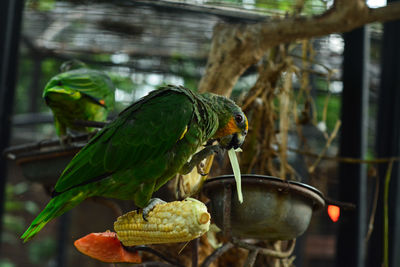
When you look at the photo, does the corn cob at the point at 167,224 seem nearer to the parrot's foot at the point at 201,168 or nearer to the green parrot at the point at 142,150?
the green parrot at the point at 142,150

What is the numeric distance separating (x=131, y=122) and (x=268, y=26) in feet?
3.19

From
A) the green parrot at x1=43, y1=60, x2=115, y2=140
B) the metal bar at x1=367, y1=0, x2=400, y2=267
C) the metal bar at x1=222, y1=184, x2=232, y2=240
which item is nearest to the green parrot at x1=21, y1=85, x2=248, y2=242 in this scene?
the metal bar at x1=222, y1=184, x2=232, y2=240

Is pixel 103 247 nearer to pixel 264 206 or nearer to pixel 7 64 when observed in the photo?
pixel 264 206

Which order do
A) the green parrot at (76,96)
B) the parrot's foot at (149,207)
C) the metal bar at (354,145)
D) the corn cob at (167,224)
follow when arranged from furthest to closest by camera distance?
the metal bar at (354,145)
the green parrot at (76,96)
the parrot's foot at (149,207)
the corn cob at (167,224)

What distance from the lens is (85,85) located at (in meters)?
2.05

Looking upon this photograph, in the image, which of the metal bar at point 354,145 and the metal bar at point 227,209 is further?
the metal bar at point 354,145

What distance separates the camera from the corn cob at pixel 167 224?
3.83 ft

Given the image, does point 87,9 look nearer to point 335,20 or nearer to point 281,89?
point 281,89

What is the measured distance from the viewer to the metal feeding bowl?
138 centimetres

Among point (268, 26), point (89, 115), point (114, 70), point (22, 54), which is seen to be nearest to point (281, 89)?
point (268, 26)

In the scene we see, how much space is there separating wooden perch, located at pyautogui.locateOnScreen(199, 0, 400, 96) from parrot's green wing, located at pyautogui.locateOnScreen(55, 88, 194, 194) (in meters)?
0.68

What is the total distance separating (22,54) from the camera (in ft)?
11.7

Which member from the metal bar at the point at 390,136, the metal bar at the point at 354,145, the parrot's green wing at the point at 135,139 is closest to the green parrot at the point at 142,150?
the parrot's green wing at the point at 135,139

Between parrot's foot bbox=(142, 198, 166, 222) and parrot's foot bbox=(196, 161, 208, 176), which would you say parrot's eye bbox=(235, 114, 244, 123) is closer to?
parrot's foot bbox=(196, 161, 208, 176)
